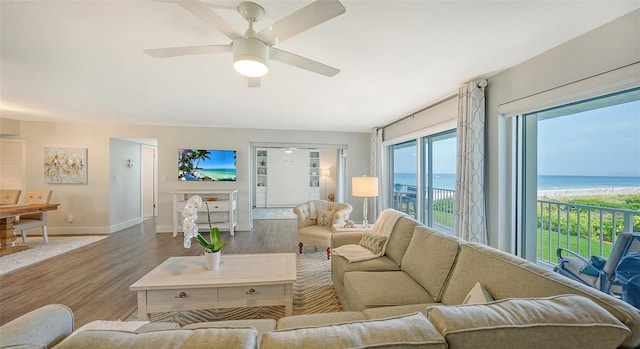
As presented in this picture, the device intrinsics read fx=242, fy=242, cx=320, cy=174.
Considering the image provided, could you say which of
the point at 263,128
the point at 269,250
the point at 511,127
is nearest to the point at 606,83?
the point at 511,127

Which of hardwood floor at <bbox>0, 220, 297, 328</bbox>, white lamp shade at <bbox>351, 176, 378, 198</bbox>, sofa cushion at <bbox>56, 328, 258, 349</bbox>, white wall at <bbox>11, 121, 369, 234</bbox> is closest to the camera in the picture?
sofa cushion at <bbox>56, 328, 258, 349</bbox>

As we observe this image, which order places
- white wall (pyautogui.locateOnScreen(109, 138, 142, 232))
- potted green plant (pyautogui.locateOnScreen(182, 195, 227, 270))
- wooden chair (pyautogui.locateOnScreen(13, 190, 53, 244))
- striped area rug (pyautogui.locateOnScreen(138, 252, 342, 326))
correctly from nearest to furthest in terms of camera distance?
potted green plant (pyautogui.locateOnScreen(182, 195, 227, 270)) < striped area rug (pyautogui.locateOnScreen(138, 252, 342, 326)) < wooden chair (pyautogui.locateOnScreen(13, 190, 53, 244)) < white wall (pyautogui.locateOnScreen(109, 138, 142, 232))

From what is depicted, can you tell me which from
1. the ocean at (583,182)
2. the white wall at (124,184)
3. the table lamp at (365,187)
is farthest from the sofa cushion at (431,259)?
the white wall at (124,184)

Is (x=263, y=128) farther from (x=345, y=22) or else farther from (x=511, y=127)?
(x=511, y=127)

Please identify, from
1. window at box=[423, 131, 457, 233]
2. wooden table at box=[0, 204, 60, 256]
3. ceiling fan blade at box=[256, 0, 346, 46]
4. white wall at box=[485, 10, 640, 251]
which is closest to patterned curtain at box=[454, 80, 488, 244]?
white wall at box=[485, 10, 640, 251]

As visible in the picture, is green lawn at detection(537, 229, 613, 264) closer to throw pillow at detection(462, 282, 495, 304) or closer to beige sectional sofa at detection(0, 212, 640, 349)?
beige sectional sofa at detection(0, 212, 640, 349)

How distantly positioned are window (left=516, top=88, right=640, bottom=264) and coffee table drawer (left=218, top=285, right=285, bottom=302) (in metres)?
2.44

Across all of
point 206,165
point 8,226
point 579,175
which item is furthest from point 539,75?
point 8,226

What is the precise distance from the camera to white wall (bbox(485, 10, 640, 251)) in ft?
5.28

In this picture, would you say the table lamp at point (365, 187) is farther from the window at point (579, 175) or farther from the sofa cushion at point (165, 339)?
the sofa cushion at point (165, 339)

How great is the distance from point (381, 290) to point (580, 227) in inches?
92.5

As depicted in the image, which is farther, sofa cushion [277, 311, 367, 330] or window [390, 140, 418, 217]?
window [390, 140, 418, 217]

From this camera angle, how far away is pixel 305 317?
138cm

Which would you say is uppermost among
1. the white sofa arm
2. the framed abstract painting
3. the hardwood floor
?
the framed abstract painting
